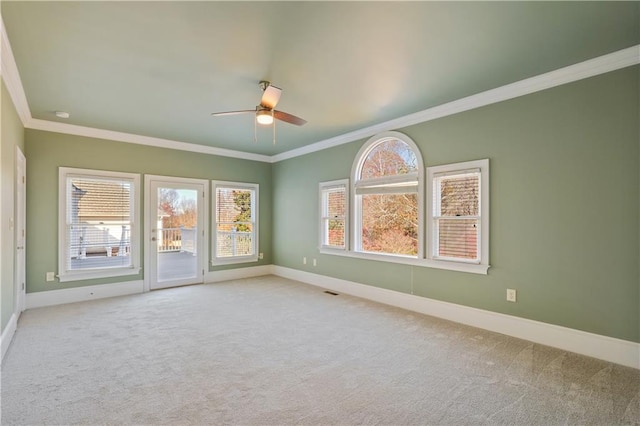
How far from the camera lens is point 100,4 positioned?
209cm

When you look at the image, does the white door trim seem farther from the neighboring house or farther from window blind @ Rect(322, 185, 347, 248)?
window blind @ Rect(322, 185, 347, 248)

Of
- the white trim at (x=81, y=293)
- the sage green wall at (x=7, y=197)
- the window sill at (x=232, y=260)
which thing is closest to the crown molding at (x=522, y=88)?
the window sill at (x=232, y=260)

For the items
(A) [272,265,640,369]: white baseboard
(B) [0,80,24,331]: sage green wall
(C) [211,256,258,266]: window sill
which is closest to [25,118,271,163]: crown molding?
(B) [0,80,24,331]: sage green wall

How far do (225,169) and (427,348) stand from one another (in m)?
5.12

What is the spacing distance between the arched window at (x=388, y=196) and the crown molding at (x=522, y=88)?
210 mm

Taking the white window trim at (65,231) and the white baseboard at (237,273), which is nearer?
the white window trim at (65,231)

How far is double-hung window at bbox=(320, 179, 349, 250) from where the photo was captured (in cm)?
552

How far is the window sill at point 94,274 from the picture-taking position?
4.82m

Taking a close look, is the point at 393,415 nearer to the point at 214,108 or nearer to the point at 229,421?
the point at 229,421

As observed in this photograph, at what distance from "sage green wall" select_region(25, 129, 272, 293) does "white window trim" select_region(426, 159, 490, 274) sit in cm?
442

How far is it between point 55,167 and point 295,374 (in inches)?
191

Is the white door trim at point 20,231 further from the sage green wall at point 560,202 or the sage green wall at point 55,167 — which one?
the sage green wall at point 560,202

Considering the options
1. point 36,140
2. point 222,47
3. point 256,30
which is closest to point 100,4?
point 222,47

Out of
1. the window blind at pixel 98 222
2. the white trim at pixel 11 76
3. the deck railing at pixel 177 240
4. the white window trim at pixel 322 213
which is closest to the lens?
the white trim at pixel 11 76
